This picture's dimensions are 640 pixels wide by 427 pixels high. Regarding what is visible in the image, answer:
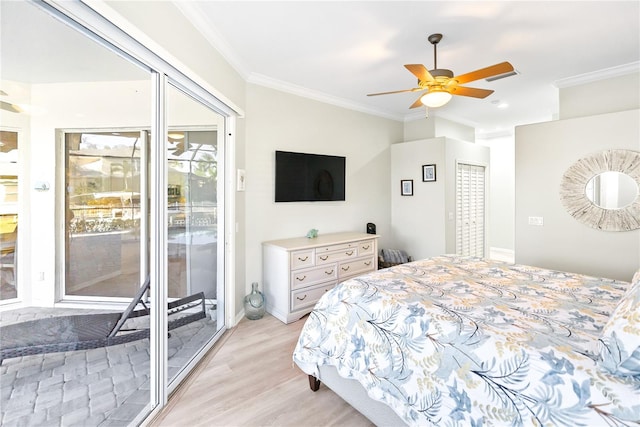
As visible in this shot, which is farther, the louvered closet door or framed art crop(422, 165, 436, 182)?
the louvered closet door

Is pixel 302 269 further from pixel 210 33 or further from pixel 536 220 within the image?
pixel 536 220

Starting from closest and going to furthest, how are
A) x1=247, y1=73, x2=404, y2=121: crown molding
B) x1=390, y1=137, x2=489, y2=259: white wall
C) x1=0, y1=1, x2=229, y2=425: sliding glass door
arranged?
x1=0, y1=1, x2=229, y2=425: sliding glass door, x1=247, y1=73, x2=404, y2=121: crown molding, x1=390, y1=137, x2=489, y2=259: white wall

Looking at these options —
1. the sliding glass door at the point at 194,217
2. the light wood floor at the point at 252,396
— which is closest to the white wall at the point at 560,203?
the light wood floor at the point at 252,396

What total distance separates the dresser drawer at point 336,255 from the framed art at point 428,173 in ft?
5.94

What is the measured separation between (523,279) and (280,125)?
3.04m

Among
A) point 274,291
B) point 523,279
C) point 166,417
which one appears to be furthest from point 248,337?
point 523,279

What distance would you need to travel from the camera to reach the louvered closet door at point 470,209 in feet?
15.7

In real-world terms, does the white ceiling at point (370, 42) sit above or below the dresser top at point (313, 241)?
above

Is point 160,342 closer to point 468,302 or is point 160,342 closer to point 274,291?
point 274,291

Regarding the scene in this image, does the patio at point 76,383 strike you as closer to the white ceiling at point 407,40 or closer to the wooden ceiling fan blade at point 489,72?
the white ceiling at point 407,40

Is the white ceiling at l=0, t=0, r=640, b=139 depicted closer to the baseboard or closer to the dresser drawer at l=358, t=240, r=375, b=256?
the dresser drawer at l=358, t=240, r=375, b=256

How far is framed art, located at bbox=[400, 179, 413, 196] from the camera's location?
4.85m

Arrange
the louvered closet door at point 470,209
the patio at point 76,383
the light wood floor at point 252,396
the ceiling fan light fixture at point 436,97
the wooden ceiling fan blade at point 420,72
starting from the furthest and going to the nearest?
the louvered closet door at point 470,209 < the ceiling fan light fixture at point 436,97 < the wooden ceiling fan blade at point 420,72 < the light wood floor at point 252,396 < the patio at point 76,383

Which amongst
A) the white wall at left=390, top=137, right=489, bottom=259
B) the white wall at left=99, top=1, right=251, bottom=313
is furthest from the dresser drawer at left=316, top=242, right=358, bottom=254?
the white wall at left=390, top=137, right=489, bottom=259
